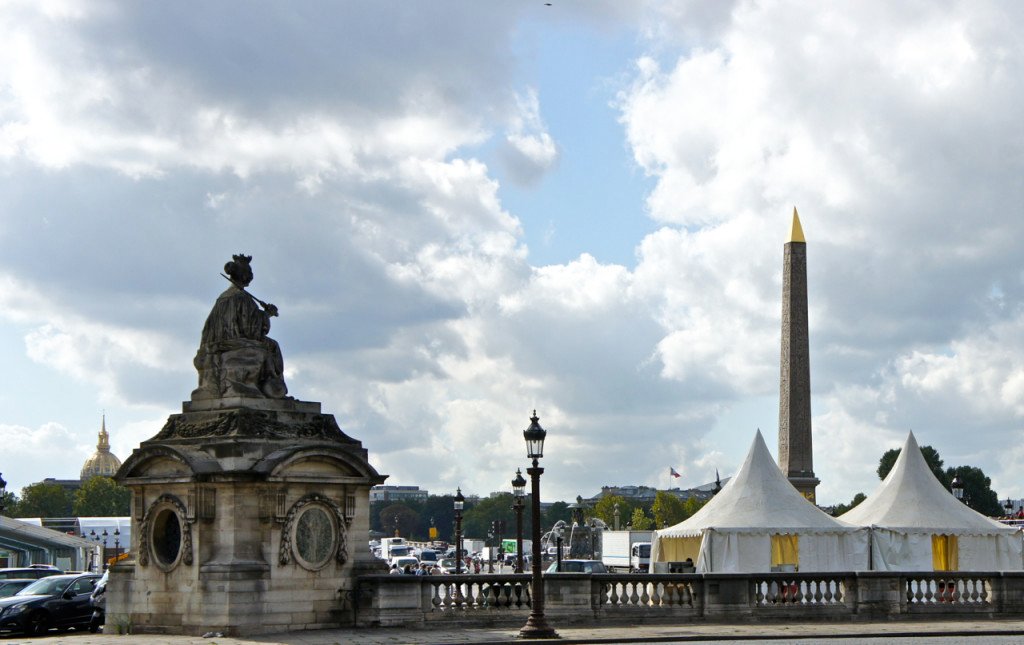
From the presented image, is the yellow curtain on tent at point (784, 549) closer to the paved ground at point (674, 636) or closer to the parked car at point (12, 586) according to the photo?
the paved ground at point (674, 636)

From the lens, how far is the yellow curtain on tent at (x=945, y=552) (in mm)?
41531

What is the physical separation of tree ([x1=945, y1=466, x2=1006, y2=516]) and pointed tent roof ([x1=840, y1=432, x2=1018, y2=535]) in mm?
103095

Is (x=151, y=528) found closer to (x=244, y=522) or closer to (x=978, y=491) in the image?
(x=244, y=522)

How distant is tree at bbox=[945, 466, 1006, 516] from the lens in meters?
145

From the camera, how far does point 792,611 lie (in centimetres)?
3108

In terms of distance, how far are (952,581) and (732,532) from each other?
318 inches

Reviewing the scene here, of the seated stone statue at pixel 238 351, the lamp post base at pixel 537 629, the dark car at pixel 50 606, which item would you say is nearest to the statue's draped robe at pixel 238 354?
the seated stone statue at pixel 238 351

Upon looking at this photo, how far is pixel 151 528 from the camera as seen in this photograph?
27.8m

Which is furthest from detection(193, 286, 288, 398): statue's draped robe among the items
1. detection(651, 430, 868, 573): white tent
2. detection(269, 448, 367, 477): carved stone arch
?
detection(651, 430, 868, 573): white tent

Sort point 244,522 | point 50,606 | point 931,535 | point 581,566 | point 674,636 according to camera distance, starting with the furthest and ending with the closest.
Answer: point 581,566, point 931,535, point 50,606, point 674,636, point 244,522

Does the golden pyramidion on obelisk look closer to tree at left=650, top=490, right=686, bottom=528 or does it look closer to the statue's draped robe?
the statue's draped robe

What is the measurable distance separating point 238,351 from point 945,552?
2238 cm

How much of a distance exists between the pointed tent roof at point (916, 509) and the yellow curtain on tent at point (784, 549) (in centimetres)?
249

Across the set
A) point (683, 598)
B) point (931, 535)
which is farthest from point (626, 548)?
point (683, 598)
